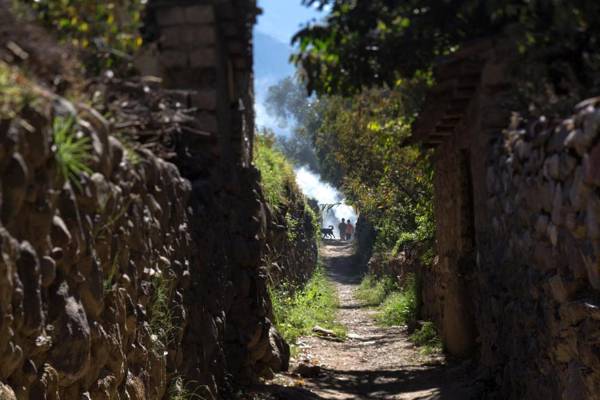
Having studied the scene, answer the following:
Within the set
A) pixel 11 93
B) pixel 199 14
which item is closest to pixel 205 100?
pixel 199 14

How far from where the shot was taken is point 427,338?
531 inches

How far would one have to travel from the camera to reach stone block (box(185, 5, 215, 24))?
8766 millimetres

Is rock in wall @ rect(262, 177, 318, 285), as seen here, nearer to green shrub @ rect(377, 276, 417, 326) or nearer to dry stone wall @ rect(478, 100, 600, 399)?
green shrub @ rect(377, 276, 417, 326)

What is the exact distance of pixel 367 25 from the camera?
320 inches

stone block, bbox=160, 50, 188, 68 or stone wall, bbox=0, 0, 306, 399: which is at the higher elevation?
stone block, bbox=160, 50, 188, 68

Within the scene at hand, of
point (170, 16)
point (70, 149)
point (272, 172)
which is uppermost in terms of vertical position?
point (170, 16)

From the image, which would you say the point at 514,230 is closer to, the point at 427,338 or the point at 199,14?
the point at 199,14

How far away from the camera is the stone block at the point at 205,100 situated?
350 inches

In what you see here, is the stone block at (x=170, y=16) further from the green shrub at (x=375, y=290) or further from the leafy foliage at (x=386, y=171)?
the green shrub at (x=375, y=290)

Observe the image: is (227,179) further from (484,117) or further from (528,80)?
(528,80)

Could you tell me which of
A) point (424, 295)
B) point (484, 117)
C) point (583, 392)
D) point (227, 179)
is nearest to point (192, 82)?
point (227, 179)

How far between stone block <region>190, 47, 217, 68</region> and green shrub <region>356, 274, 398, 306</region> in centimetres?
1220

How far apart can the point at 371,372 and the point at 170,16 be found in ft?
17.8

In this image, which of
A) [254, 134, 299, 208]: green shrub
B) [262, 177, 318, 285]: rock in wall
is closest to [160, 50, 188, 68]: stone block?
[262, 177, 318, 285]: rock in wall
